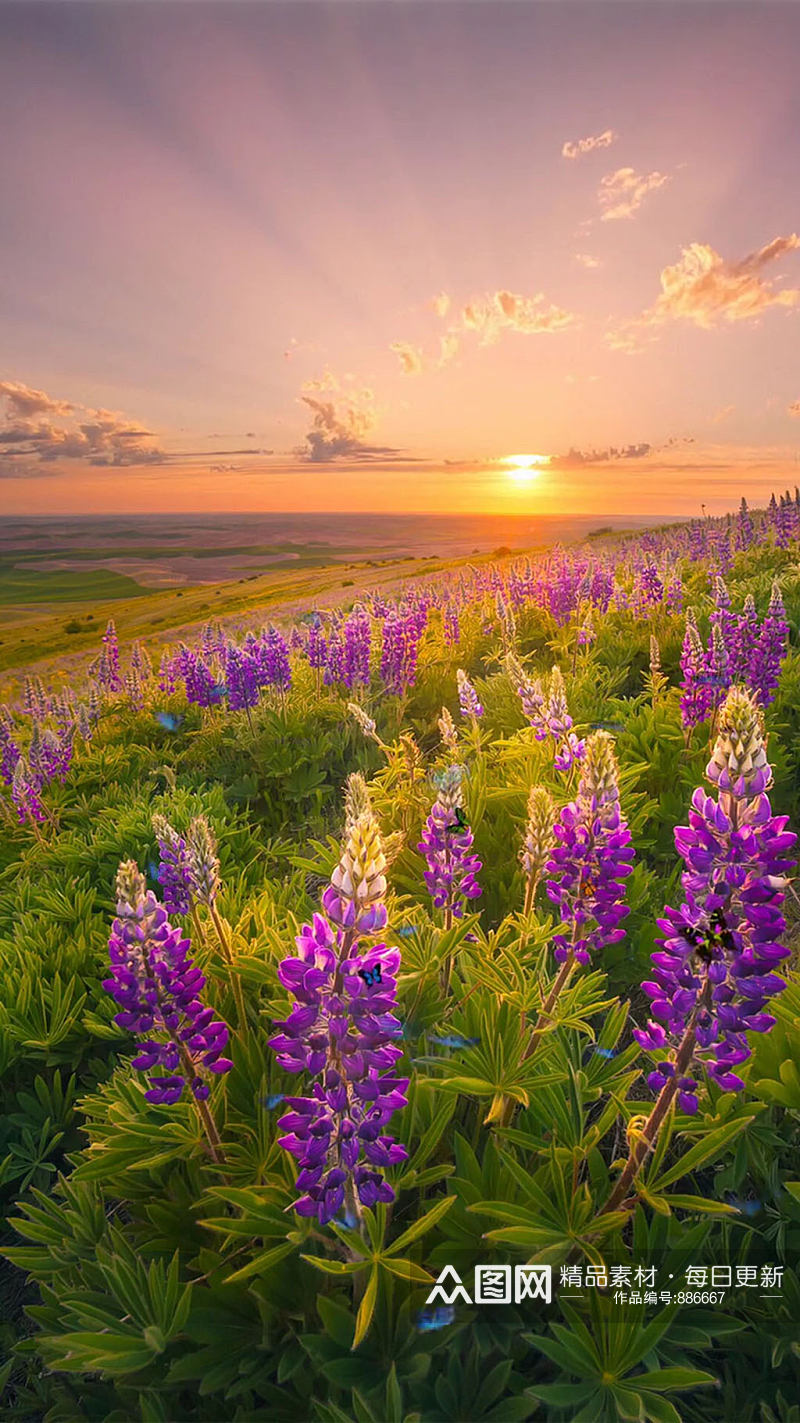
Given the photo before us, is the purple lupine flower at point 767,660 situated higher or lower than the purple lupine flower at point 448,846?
higher

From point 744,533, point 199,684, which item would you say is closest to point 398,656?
point 199,684

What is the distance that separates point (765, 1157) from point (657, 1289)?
0.73 meters

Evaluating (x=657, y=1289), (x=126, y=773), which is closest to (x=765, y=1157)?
(x=657, y=1289)

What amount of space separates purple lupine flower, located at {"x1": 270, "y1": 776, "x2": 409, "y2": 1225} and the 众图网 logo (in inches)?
22.5

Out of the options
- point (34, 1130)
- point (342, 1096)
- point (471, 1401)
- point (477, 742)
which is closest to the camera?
point (342, 1096)

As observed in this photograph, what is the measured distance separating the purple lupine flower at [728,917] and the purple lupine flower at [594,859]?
372mm

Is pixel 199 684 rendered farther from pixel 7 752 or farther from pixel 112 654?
pixel 112 654

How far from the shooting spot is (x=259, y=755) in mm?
7086

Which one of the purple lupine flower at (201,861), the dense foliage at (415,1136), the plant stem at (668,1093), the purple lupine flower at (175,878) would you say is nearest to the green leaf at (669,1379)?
the dense foliage at (415,1136)

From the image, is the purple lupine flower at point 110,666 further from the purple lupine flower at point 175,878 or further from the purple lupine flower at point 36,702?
the purple lupine flower at point 175,878

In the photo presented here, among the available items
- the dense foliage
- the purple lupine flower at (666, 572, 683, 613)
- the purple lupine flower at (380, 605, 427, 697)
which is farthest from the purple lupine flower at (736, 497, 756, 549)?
the dense foliage

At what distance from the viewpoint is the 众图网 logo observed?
1975 mm

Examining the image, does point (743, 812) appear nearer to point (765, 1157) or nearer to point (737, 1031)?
point (737, 1031)

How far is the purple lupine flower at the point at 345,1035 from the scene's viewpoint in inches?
63.2
